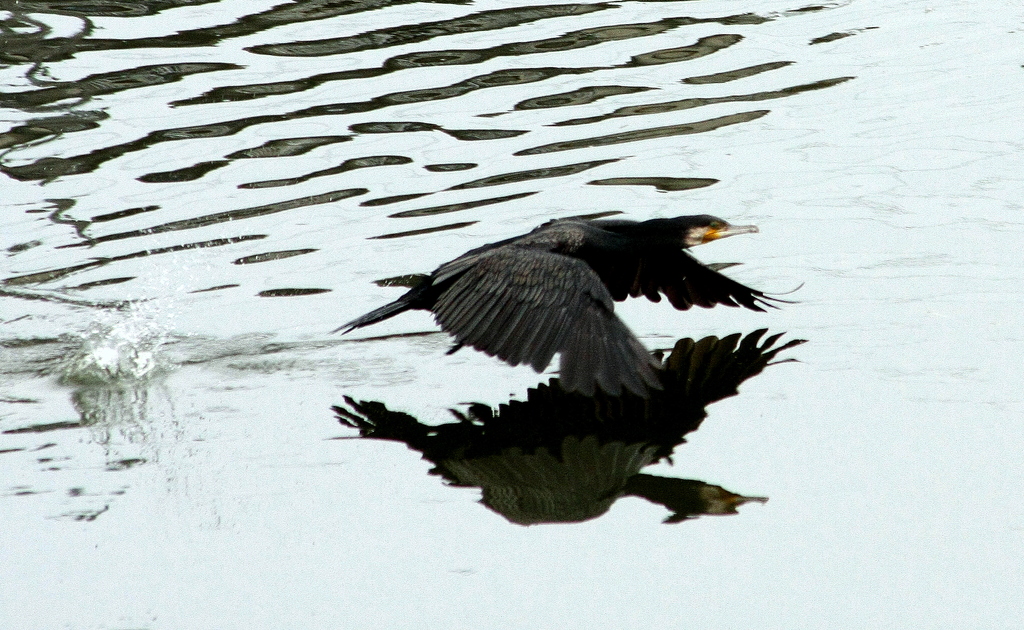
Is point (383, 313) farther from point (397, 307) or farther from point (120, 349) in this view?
point (120, 349)

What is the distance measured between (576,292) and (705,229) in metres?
1.23

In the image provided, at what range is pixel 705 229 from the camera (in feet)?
21.9

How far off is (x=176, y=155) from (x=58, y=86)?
1.91m

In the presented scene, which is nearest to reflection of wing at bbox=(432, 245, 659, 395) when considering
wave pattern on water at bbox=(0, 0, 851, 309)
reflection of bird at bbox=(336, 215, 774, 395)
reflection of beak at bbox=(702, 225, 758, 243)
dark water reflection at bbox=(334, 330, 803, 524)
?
reflection of bird at bbox=(336, 215, 774, 395)

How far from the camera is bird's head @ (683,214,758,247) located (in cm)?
666

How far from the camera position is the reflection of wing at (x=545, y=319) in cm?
538

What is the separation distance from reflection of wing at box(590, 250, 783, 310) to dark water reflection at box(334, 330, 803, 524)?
415 mm

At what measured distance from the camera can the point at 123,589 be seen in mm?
4578

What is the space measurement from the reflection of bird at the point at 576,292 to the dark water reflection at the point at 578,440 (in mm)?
298

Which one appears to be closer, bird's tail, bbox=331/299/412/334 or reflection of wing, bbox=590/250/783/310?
bird's tail, bbox=331/299/412/334

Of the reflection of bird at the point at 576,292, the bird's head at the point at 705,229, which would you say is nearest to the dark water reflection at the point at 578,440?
the reflection of bird at the point at 576,292

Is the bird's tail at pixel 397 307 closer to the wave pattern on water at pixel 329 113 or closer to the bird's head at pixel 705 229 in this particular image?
the wave pattern on water at pixel 329 113

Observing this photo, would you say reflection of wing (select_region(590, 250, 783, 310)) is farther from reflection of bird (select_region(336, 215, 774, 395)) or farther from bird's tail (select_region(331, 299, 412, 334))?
bird's tail (select_region(331, 299, 412, 334))

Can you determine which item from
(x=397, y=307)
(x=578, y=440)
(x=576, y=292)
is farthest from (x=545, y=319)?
(x=397, y=307)
